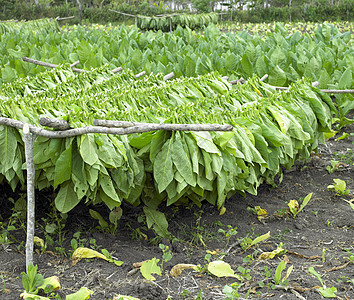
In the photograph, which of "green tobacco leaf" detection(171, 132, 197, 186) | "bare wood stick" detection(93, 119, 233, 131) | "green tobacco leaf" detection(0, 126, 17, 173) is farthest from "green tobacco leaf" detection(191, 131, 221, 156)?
"green tobacco leaf" detection(0, 126, 17, 173)

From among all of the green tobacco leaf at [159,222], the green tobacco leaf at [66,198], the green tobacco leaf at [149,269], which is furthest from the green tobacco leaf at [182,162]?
the green tobacco leaf at [66,198]

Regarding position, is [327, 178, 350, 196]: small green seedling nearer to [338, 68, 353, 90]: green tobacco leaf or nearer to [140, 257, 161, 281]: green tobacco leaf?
[338, 68, 353, 90]: green tobacco leaf

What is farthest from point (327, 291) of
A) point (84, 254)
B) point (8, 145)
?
point (8, 145)

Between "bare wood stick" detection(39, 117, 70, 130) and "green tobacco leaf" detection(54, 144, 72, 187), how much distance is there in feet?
0.41

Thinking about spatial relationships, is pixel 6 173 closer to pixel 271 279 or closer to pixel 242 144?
pixel 242 144

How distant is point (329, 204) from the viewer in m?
3.75

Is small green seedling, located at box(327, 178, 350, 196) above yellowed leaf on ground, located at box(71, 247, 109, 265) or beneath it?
beneath

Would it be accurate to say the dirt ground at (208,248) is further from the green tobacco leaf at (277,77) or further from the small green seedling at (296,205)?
the green tobacco leaf at (277,77)

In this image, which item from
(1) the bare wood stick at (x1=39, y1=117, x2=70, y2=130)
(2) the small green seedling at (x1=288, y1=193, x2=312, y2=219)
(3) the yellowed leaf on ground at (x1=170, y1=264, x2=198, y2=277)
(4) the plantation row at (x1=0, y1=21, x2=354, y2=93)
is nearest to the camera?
(1) the bare wood stick at (x1=39, y1=117, x2=70, y2=130)

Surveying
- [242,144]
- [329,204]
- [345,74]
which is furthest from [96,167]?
[345,74]

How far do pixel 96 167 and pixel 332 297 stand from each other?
1434 mm

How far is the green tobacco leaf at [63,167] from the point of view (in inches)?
100

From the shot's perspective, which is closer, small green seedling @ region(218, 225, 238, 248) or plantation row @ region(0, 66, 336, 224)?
plantation row @ region(0, 66, 336, 224)

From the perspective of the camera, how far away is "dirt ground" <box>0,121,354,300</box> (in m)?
2.42
